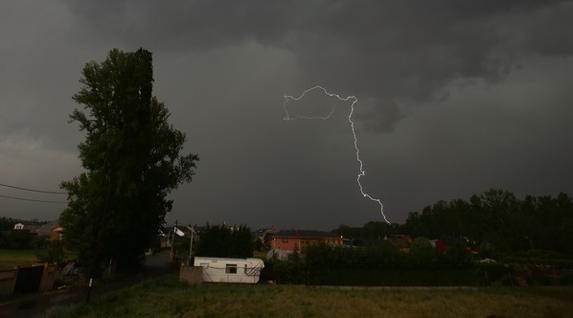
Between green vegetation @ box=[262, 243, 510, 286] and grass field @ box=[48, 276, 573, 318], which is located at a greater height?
green vegetation @ box=[262, 243, 510, 286]

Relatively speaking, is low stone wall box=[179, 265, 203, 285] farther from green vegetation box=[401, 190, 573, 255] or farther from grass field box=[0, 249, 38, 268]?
green vegetation box=[401, 190, 573, 255]

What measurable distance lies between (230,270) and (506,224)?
9406cm

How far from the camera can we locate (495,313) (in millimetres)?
21188

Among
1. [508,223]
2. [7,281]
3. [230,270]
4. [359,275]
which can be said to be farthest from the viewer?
[508,223]

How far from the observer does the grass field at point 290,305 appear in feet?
62.4

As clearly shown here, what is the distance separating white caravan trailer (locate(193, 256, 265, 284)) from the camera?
115 ft

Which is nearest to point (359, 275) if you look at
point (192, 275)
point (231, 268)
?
point (231, 268)

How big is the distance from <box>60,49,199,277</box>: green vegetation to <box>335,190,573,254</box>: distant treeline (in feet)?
133

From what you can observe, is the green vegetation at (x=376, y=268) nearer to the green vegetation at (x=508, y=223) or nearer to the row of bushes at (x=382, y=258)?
the row of bushes at (x=382, y=258)

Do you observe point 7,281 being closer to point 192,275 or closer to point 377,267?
point 192,275

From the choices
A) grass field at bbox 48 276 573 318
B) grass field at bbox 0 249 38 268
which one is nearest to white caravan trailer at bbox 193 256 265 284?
grass field at bbox 48 276 573 318

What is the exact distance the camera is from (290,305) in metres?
22.0

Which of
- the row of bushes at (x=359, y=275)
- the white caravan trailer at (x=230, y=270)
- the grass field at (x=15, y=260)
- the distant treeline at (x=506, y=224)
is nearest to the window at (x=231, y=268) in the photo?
the white caravan trailer at (x=230, y=270)

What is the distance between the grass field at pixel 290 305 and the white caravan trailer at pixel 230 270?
5.64m
